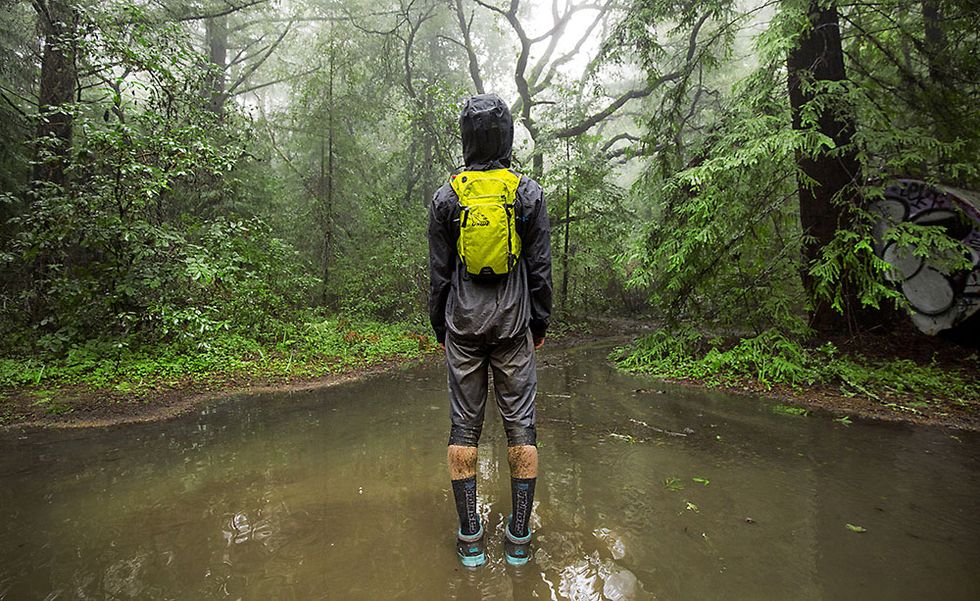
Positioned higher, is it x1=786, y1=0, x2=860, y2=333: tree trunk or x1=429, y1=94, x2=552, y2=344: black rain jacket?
x1=786, y1=0, x2=860, y2=333: tree trunk

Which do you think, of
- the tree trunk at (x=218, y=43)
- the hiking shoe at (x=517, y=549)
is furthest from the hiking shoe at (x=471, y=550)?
the tree trunk at (x=218, y=43)

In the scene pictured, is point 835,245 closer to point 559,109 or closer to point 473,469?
point 473,469

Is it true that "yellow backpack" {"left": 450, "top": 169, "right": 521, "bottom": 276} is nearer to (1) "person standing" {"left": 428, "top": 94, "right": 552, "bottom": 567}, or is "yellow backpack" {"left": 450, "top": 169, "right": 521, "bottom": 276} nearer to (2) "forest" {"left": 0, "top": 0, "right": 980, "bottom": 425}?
(1) "person standing" {"left": 428, "top": 94, "right": 552, "bottom": 567}

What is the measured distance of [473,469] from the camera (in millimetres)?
2373

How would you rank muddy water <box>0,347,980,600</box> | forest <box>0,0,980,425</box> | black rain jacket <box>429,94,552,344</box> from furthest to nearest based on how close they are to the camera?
forest <box>0,0,980,425</box>, black rain jacket <box>429,94,552,344</box>, muddy water <box>0,347,980,600</box>

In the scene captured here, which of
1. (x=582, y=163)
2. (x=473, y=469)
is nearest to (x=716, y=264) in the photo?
(x=582, y=163)

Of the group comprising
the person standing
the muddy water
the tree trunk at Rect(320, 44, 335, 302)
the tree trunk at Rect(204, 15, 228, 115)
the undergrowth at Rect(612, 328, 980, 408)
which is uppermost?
the tree trunk at Rect(204, 15, 228, 115)

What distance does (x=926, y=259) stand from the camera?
641 cm

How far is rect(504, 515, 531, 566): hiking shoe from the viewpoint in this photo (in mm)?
2262

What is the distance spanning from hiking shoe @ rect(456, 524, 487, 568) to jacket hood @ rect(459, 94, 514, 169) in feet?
6.25

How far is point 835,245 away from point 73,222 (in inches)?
371

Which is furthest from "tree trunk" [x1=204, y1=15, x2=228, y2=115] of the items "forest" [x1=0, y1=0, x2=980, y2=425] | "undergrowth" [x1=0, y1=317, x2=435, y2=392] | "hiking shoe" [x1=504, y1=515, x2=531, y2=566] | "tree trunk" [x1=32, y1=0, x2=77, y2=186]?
Answer: "hiking shoe" [x1=504, y1=515, x2=531, y2=566]

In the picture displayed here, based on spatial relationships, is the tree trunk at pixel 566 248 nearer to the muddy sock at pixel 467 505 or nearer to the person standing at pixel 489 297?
the person standing at pixel 489 297

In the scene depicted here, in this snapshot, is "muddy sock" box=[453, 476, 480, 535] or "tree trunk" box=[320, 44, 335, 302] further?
"tree trunk" box=[320, 44, 335, 302]
